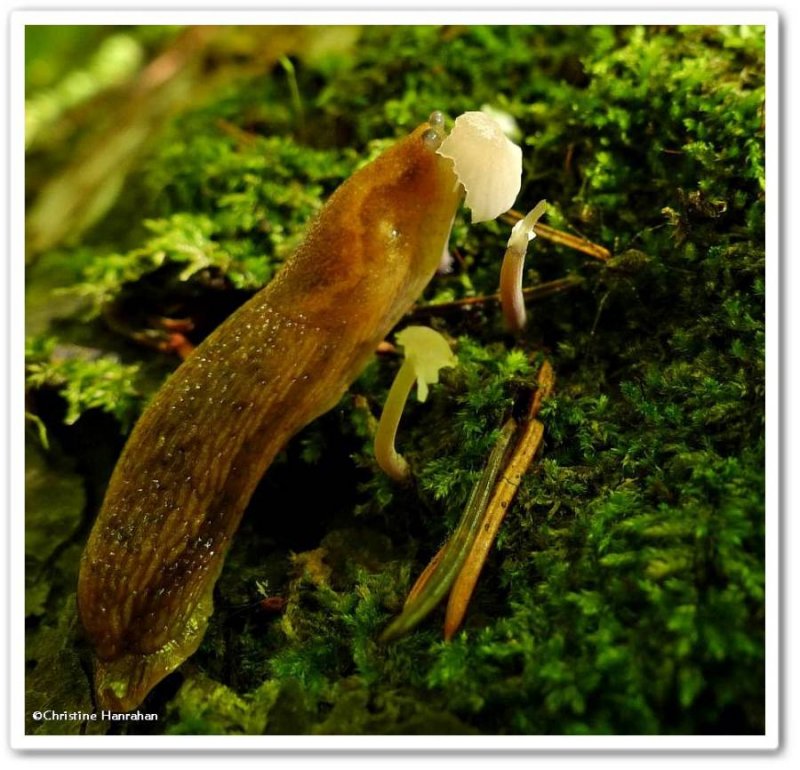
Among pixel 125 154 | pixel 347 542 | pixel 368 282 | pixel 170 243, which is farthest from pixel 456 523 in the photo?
pixel 125 154

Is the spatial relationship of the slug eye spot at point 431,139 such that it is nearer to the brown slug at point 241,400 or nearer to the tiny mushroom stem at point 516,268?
the brown slug at point 241,400

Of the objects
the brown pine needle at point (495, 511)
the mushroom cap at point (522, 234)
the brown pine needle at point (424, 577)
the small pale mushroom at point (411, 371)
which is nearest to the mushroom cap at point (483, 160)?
the mushroom cap at point (522, 234)

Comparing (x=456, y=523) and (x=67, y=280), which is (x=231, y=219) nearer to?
(x=67, y=280)

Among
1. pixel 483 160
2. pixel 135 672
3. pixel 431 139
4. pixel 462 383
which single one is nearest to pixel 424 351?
pixel 462 383

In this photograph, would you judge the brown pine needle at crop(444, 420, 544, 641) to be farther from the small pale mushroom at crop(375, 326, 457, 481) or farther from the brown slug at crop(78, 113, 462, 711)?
the brown slug at crop(78, 113, 462, 711)

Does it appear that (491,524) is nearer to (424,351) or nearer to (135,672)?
(424,351)

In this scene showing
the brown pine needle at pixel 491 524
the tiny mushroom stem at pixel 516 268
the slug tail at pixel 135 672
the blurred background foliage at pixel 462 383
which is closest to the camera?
the blurred background foliage at pixel 462 383
